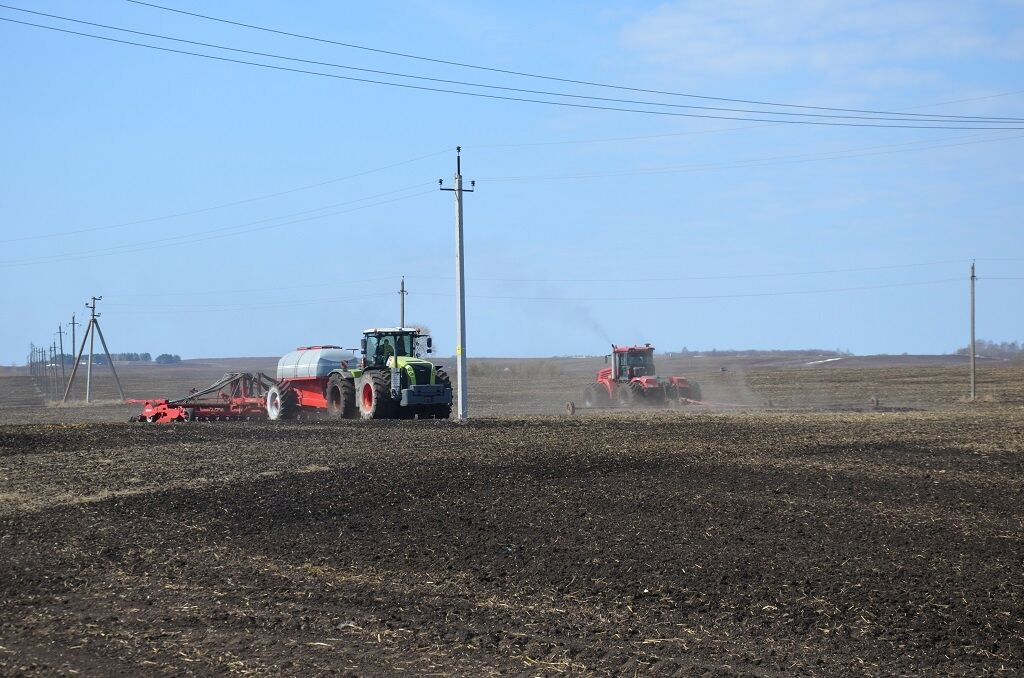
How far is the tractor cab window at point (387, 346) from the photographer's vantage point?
1243 inches

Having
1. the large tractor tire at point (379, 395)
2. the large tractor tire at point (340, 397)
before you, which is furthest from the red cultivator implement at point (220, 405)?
the large tractor tire at point (379, 395)

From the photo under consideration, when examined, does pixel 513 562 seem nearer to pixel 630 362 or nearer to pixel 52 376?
pixel 630 362

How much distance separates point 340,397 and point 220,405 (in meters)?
3.91

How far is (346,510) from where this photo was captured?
1457 cm

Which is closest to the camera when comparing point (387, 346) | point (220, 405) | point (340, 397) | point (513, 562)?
point (513, 562)

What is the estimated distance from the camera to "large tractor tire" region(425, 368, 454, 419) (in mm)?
30547

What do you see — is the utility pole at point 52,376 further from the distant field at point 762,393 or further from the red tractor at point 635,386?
the red tractor at point 635,386

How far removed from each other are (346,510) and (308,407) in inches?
824

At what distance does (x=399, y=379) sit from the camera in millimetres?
30156

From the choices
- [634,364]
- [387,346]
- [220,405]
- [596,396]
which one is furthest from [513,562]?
[596,396]

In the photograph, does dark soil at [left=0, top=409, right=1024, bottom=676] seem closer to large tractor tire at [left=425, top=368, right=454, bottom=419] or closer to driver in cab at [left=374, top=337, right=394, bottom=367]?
large tractor tire at [left=425, top=368, right=454, bottom=419]

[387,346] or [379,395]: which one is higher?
[387,346]

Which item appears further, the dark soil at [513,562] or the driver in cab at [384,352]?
the driver in cab at [384,352]

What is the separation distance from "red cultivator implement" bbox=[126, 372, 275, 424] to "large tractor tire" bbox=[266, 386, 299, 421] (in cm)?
29
